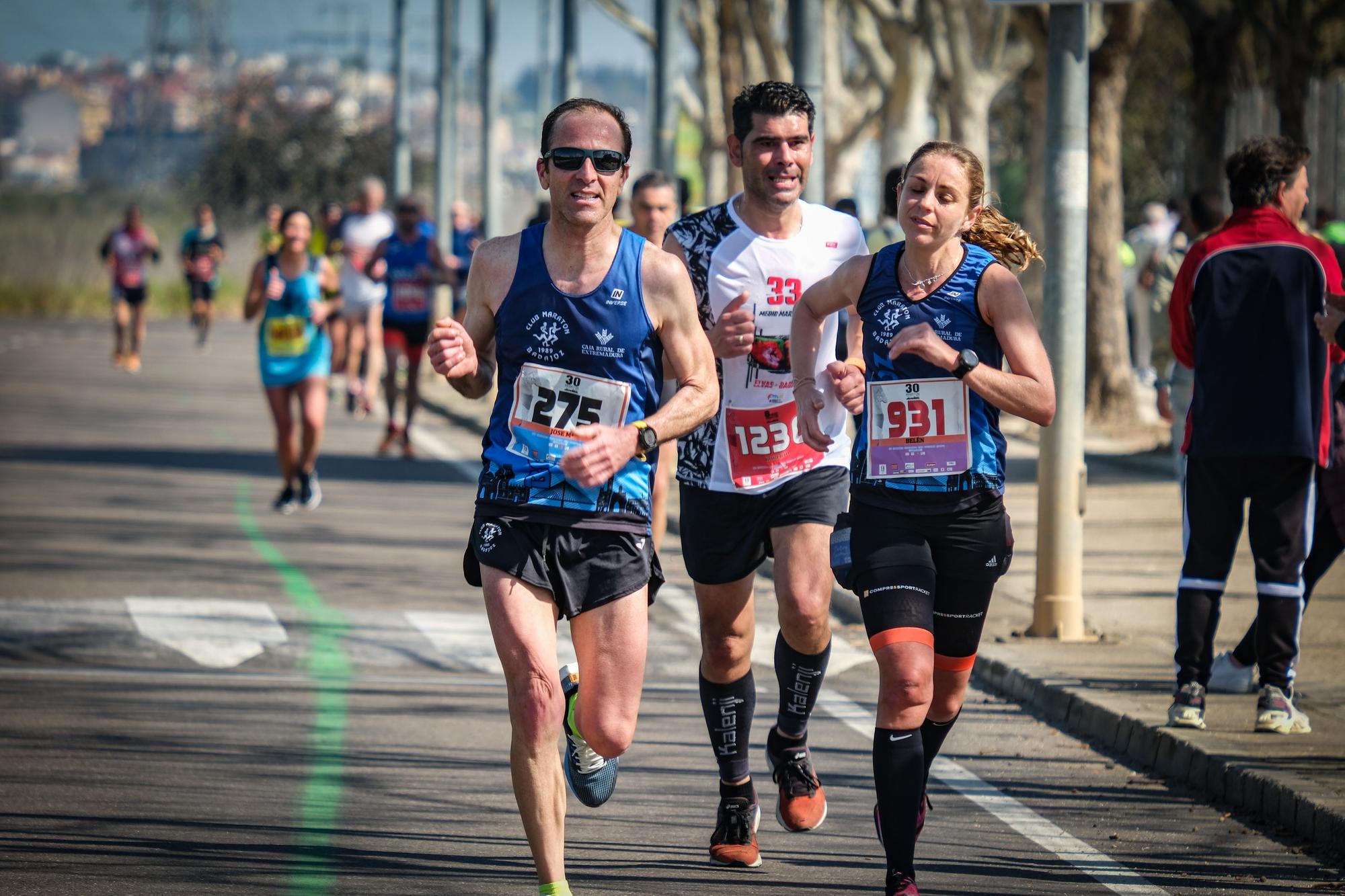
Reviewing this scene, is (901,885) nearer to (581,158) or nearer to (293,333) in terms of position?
(581,158)

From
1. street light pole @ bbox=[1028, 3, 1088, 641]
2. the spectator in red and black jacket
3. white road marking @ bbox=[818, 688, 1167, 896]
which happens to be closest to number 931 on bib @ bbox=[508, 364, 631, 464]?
white road marking @ bbox=[818, 688, 1167, 896]

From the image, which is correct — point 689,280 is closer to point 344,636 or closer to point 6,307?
point 344,636

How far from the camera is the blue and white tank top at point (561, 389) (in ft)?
17.4

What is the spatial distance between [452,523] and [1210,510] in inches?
285

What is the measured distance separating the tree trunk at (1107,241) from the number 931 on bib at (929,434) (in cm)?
1402

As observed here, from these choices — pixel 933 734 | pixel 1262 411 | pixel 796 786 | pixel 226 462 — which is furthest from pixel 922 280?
pixel 226 462

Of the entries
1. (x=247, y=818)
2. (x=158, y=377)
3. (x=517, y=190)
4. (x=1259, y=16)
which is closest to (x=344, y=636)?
(x=247, y=818)

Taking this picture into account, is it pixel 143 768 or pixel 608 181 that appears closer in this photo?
pixel 608 181

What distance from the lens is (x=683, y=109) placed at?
145 ft

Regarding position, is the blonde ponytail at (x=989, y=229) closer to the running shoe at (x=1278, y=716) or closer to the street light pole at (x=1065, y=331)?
the running shoe at (x=1278, y=716)

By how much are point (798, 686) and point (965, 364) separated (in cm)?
134

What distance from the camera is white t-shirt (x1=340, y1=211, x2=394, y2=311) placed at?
2064 cm

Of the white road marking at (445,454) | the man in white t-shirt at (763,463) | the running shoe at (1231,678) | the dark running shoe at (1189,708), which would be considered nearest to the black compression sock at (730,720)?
the man in white t-shirt at (763,463)

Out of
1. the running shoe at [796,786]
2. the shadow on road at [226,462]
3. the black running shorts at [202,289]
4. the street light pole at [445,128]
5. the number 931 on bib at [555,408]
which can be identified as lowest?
the running shoe at [796,786]
